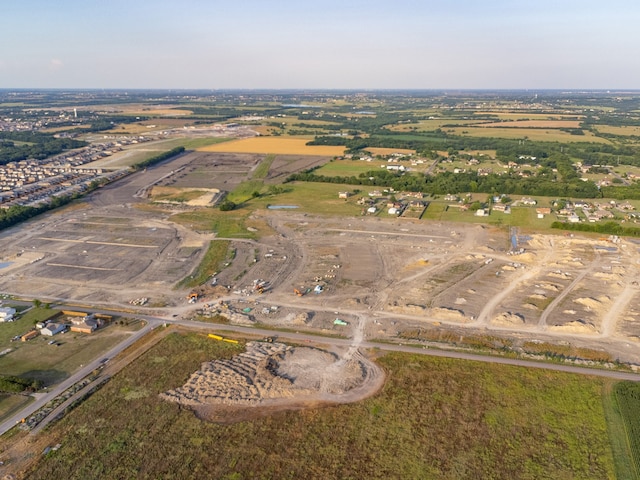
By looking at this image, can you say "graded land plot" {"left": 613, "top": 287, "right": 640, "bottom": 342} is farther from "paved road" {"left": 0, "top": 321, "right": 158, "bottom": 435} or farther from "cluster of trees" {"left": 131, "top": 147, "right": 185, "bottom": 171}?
"cluster of trees" {"left": 131, "top": 147, "right": 185, "bottom": 171}

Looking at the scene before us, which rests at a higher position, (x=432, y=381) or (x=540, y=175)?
(x=540, y=175)

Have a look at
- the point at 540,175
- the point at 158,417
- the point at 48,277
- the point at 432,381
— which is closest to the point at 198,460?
the point at 158,417

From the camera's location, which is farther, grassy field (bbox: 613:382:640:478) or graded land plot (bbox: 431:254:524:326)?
graded land plot (bbox: 431:254:524:326)

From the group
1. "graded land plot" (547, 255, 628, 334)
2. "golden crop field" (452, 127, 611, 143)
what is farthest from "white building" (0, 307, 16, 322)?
"golden crop field" (452, 127, 611, 143)

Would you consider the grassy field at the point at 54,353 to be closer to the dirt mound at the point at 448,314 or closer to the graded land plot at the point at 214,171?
the dirt mound at the point at 448,314

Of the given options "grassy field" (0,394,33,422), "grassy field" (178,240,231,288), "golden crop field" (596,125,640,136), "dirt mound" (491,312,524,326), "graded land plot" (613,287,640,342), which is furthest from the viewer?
"golden crop field" (596,125,640,136)

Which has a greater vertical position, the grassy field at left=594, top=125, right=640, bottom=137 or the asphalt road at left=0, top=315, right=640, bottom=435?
the grassy field at left=594, top=125, right=640, bottom=137

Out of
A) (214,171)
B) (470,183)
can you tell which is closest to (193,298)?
(470,183)

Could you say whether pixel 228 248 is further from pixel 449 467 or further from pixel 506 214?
pixel 506 214
